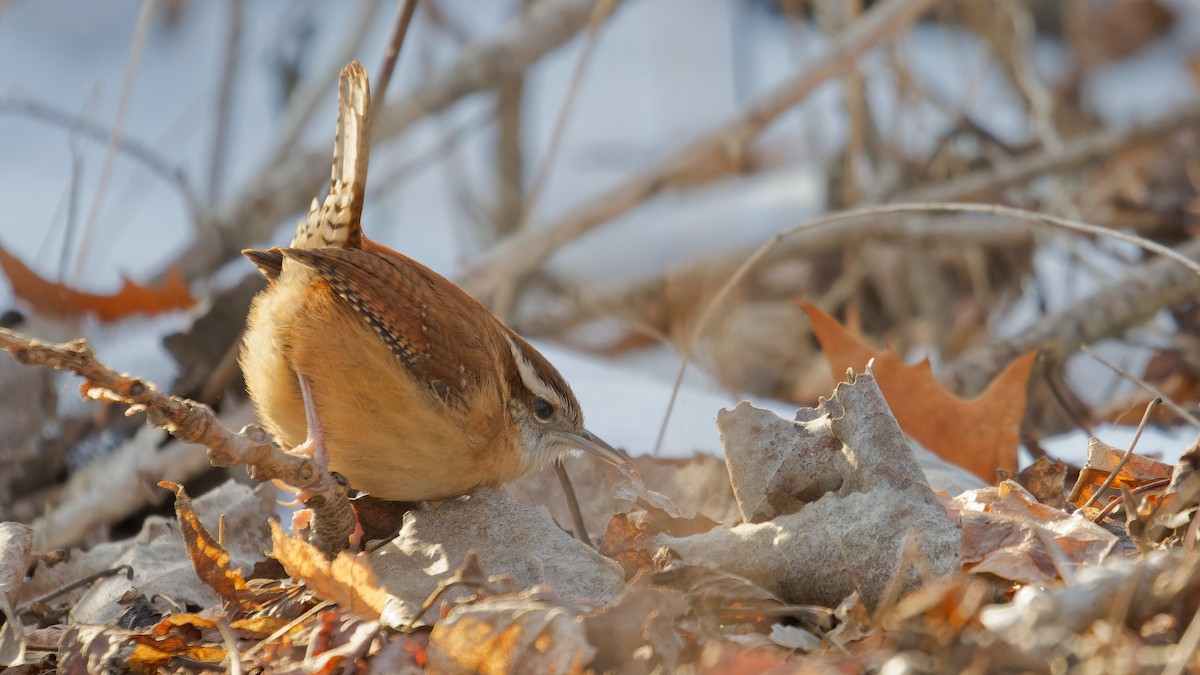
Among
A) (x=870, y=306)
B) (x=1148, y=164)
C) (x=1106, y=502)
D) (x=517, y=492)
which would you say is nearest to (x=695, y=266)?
(x=870, y=306)

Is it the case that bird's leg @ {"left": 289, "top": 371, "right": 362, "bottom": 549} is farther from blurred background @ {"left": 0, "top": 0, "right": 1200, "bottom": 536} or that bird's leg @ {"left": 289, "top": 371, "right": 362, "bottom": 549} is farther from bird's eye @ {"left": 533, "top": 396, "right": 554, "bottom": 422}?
blurred background @ {"left": 0, "top": 0, "right": 1200, "bottom": 536}

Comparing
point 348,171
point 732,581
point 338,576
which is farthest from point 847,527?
point 348,171

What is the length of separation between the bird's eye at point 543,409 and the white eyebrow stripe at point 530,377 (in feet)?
0.06

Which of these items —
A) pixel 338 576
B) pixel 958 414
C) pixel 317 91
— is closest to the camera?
pixel 338 576

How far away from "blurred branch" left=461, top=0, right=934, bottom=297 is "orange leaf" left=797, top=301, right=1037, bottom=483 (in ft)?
6.97

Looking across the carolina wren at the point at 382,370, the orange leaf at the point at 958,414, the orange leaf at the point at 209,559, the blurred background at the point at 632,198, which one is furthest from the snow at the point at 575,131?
the orange leaf at the point at 209,559

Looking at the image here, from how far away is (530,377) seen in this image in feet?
10.1

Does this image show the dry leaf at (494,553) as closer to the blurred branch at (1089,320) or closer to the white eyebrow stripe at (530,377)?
the white eyebrow stripe at (530,377)

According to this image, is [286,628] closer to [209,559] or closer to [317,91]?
[209,559]

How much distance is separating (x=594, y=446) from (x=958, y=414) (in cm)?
97

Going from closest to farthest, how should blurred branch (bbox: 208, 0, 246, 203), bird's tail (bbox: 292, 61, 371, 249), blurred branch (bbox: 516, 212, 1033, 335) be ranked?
bird's tail (bbox: 292, 61, 371, 249) < blurred branch (bbox: 516, 212, 1033, 335) < blurred branch (bbox: 208, 0, 246, 203)

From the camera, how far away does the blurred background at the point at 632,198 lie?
4035mm

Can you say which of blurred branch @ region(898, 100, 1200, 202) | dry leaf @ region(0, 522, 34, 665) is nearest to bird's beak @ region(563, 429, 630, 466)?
dry leaf @ region(0, 522, 34, 665)

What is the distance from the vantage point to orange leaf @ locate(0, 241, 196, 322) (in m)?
4.02
